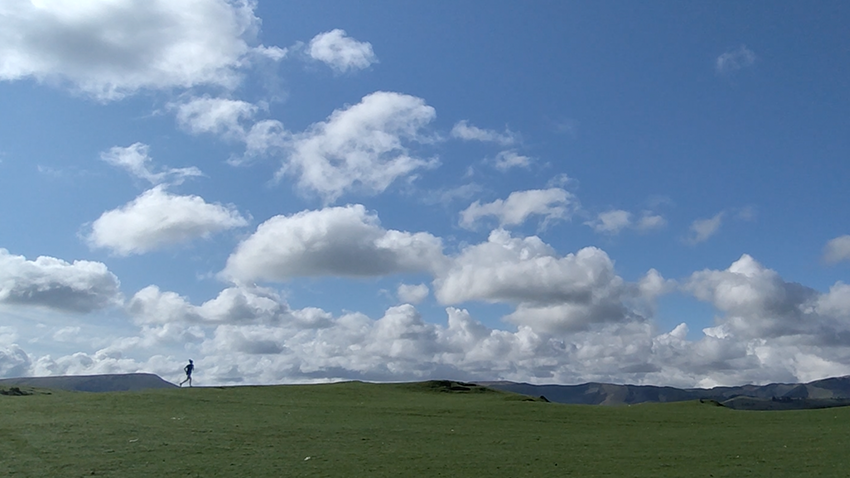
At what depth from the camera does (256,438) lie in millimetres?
22500

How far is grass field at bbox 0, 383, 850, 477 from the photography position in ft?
59.7

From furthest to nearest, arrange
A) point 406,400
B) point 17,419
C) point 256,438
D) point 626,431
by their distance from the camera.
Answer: point 406,400 → point 626,431 → point 17,419 → point 256,438

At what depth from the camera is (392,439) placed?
23.5 meters

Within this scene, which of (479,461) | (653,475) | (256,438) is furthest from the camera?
(256,438)

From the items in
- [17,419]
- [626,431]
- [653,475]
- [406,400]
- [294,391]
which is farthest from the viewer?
[294,391]

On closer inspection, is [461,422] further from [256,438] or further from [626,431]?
[256,438]

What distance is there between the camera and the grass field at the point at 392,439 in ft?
59.7

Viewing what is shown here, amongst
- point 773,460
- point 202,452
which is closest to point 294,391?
point 202,452

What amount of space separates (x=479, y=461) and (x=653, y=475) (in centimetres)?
498

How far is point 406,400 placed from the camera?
40.6 meters

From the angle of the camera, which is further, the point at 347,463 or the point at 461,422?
the point at 461,422

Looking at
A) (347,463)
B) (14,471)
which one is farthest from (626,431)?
(14,471)

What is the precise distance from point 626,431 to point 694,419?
734 centimetres

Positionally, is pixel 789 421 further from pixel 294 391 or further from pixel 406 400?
pixel 294 391
